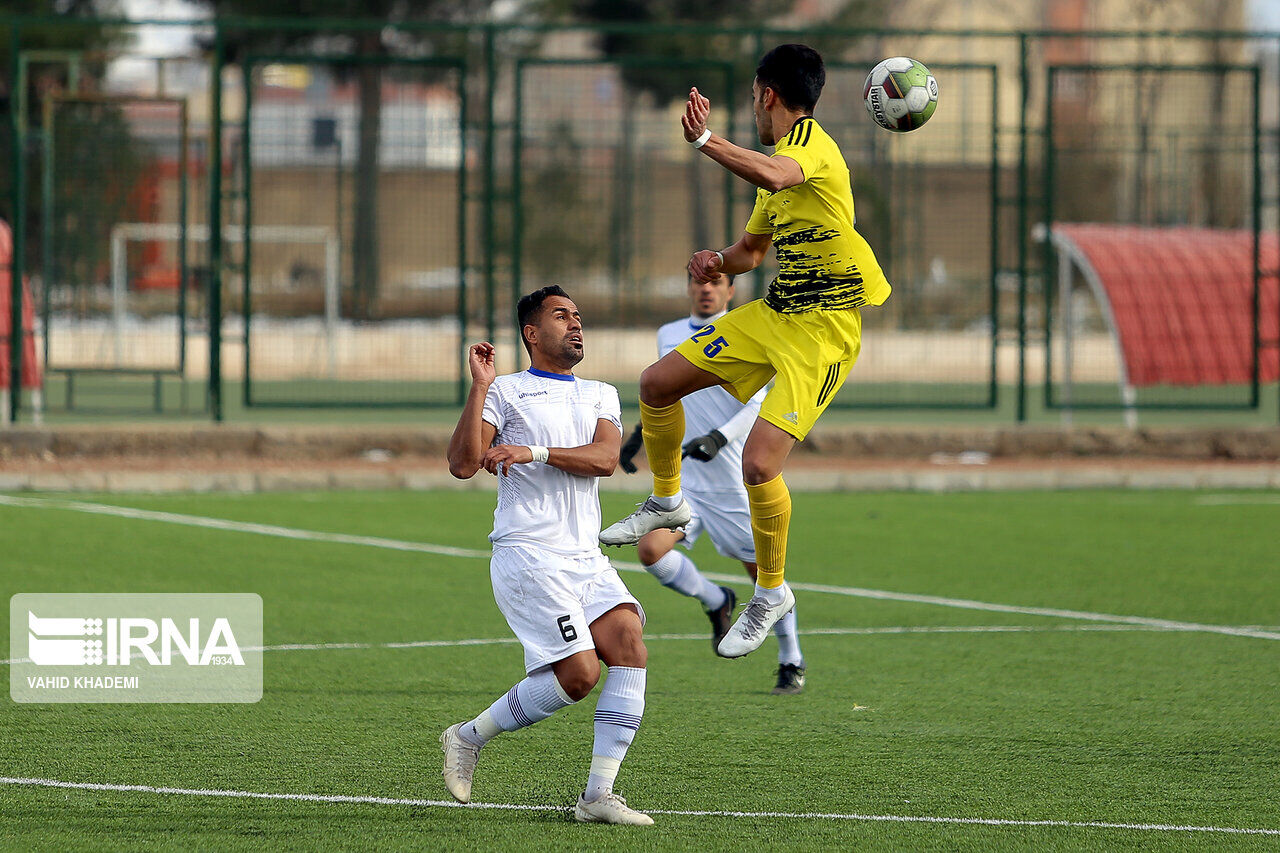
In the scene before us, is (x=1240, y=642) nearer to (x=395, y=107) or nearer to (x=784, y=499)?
(x=784, y=499)

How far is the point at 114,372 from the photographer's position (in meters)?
17.1

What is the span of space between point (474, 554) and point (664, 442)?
512cm

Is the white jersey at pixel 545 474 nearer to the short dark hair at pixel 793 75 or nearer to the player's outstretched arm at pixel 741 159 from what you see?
the player's outstretched arm at pixel 741 159

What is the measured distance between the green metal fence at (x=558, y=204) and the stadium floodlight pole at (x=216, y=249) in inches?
1.3

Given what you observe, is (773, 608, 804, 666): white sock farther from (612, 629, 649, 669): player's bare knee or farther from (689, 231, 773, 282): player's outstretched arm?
(612, 629, 649, 669): player's bare knee

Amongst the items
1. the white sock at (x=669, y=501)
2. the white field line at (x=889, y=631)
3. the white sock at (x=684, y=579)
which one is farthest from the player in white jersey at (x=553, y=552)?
the white field line at (x=889, y=631)

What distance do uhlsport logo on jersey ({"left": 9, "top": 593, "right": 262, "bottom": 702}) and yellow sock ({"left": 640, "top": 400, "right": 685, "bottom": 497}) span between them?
204 centimetres

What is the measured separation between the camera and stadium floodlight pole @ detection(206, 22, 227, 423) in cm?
1625

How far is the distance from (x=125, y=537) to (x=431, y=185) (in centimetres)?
781

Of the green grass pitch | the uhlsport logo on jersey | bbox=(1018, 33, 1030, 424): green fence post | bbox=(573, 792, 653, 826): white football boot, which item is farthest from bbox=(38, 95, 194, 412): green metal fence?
bbox=(573, 792, 653, 826): white football boot

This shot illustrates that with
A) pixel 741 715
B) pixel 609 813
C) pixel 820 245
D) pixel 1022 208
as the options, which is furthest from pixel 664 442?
pixel 1022 208

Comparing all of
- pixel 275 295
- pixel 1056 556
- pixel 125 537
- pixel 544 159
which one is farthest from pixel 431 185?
pixel 1056 556

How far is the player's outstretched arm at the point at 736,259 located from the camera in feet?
22.4

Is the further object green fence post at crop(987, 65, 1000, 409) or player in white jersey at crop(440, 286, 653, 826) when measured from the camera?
green fence post at crop(987, 65, 1000, 409)
